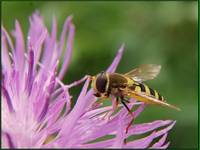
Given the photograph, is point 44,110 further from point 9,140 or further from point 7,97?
point 9,140

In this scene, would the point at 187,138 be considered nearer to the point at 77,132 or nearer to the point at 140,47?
the point at 140,47

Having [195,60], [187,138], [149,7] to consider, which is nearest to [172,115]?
[187,138]

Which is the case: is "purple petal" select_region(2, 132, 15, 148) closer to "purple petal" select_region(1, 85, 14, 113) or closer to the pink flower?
the pink flower

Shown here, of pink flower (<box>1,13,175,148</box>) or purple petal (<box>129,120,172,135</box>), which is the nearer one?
pink flower (<box>1,13,175,148</box>)

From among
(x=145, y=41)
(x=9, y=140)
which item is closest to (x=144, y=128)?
(x=9, y=140)

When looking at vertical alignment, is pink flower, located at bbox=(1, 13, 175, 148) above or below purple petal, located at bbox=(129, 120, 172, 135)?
above

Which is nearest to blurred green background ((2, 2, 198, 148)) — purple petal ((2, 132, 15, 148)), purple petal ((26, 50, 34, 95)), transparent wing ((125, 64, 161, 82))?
transparent wing ((125, 64, 161, 82))

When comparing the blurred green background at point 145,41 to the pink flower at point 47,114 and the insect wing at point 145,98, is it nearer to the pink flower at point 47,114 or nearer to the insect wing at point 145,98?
the pink flower at point 47,114

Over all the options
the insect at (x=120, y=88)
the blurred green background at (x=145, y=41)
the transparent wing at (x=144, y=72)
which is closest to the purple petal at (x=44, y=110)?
the insect at (x=120, y=88)
